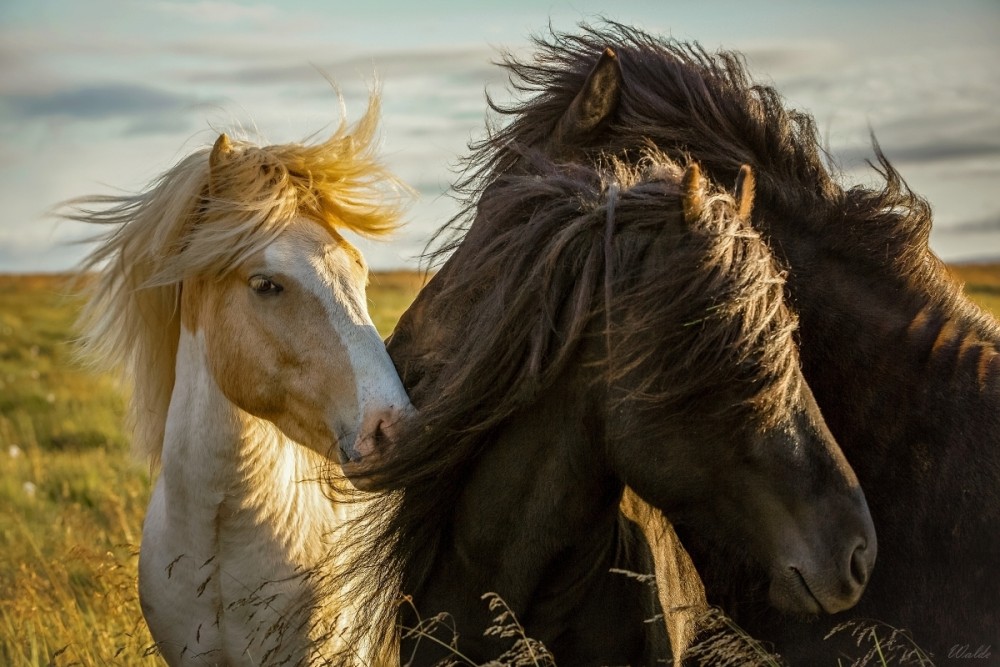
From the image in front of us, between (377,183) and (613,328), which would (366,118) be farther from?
(613,328)

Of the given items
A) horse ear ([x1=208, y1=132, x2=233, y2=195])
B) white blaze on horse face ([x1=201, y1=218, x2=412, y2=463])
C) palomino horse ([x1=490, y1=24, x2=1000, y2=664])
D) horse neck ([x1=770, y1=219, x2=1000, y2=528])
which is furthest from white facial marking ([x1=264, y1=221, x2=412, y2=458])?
horse neck ([x1=770, y1=219, x2=1000, y2=528])

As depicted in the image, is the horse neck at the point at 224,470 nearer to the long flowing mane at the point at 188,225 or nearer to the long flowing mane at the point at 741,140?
the long flowing mane at the point at 188,225

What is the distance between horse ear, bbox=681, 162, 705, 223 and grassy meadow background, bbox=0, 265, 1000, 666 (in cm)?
158

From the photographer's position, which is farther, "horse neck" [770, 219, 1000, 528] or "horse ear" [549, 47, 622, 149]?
"horse ear" [549, 47, 622, 149]

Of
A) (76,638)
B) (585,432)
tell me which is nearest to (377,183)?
(585,432)

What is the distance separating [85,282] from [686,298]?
2.72 meters

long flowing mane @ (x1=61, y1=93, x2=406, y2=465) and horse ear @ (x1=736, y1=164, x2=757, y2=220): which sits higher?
horse ear @ (x1=736, y1=164, x2=757, y2=220)

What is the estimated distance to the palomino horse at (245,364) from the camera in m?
3.52

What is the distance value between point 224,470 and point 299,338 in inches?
22.7

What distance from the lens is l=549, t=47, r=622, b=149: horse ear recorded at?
307 centimetres

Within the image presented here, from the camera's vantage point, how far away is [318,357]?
136 inches

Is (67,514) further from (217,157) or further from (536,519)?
(536,519)

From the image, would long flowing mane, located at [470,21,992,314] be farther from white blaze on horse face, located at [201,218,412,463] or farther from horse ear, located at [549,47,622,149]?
white blaze on horse face, located at [201,218,412,463]

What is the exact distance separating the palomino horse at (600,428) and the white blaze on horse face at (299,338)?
0.51 metres
